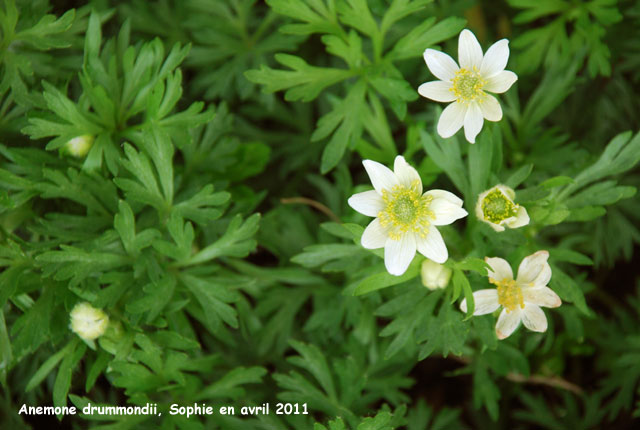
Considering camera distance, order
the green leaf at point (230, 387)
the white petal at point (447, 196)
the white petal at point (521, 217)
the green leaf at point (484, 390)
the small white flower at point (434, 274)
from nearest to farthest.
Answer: the white petal at point (447, 196) < the white petal at point (521, 217) < the small white flower at point (434, 274) < the green leaf at point (230, 387) < the green leaf at point (484, 390)

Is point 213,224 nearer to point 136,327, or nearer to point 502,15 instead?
point 136,327

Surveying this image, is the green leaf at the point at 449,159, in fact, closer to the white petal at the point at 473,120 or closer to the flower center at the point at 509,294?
the white petal at the point at 473,120

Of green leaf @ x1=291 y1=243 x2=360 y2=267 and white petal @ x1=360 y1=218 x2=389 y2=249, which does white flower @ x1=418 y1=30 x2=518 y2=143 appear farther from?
green leaf @ x1=291 y1=243 x2=360 y2=267

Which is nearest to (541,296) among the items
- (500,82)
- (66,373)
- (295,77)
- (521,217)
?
(521,217)

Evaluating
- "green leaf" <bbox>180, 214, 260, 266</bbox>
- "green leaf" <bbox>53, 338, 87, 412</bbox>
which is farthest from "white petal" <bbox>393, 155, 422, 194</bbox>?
"green leaf" <bbox>53, 338, 87, 412</bbox>

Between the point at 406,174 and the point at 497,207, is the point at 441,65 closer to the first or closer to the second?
the point at 406,174

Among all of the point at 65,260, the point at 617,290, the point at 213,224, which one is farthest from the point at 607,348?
the point at 65,260

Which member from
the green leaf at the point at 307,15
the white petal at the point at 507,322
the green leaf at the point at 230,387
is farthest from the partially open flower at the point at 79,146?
the white petal at the point at 507,322
